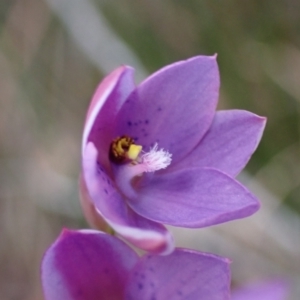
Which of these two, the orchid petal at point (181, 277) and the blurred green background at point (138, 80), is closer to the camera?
the orchid petal at point (181, 277)

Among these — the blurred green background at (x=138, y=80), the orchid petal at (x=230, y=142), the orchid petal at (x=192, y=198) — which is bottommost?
the blurred green background at (x=138, y=80)

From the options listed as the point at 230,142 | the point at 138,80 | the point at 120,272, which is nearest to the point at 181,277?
the point at 120,272

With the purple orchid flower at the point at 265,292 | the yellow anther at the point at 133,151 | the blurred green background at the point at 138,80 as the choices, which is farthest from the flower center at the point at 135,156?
the blurred green background at the point at 138,80

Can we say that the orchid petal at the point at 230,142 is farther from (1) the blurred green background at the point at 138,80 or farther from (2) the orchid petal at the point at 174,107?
(1) the blurred green background at the point at 138,80

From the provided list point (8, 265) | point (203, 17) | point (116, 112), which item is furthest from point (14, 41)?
point (116, 112)

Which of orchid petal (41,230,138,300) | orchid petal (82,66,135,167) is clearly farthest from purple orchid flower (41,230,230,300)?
orchid petal (82,66,135,167)
